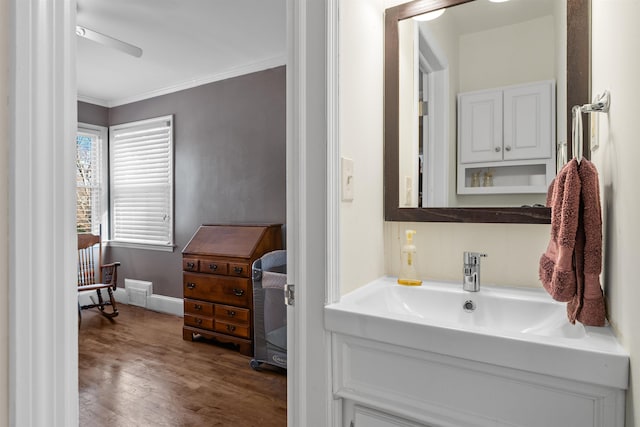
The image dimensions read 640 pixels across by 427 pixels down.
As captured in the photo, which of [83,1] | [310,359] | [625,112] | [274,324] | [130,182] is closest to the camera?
[625,112]

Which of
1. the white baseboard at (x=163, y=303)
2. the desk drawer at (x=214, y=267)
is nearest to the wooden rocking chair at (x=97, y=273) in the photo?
the white baseboard at (x=163, y=303)

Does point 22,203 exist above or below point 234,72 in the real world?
below

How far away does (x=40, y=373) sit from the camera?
19.2 inches

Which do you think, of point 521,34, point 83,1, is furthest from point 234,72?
point 521,34

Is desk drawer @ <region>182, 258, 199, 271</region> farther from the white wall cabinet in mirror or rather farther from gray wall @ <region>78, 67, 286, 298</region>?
the white wall cabinet in mirror

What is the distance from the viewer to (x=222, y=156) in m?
3.74

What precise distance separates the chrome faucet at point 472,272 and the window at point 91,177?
14.8 feet

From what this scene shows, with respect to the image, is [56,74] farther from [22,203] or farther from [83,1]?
[83,1]

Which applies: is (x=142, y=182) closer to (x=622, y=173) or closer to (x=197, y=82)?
(x=197, y=82)

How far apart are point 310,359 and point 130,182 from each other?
4075mm

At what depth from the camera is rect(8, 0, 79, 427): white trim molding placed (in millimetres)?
471

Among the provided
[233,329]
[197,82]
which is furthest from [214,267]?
[197,82]

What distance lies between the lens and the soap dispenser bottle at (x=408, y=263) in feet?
4.57
